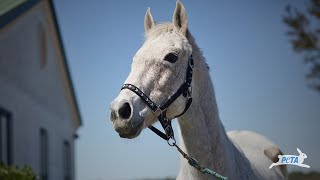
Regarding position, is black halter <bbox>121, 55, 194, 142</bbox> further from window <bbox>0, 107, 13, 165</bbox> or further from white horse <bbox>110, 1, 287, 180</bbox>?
window <bbox>0, 107, 13, 165</bbox>

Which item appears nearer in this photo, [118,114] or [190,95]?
[118,114]

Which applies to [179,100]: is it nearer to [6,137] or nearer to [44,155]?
[6,137]

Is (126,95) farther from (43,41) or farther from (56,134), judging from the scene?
(56,134)

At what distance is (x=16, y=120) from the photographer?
507 inches

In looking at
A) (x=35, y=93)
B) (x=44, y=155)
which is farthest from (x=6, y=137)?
(x=44, y=155)

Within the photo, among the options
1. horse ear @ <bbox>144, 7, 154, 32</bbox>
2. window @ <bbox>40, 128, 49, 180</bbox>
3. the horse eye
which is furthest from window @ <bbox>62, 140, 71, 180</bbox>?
the horse eye

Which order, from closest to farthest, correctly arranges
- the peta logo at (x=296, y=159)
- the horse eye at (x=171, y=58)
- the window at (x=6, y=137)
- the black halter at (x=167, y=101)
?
the black halter at (x=167, y=101) → the horse eye at (x=171, y=58) → the peta logo at (x=296, y=159) → the window at (x=6, y=137)

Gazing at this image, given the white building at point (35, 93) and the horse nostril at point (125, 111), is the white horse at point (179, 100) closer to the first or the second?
the horse nostril at point (125, 111)

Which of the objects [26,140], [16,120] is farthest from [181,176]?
[26,140]

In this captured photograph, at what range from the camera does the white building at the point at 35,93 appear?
1219cm

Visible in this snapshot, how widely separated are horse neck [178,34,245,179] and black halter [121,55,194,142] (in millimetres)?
95

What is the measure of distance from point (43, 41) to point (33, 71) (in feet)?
A: 8.42

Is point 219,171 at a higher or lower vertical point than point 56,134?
lower

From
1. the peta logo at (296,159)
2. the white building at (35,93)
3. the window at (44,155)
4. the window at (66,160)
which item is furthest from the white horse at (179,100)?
the window at (66,160)
